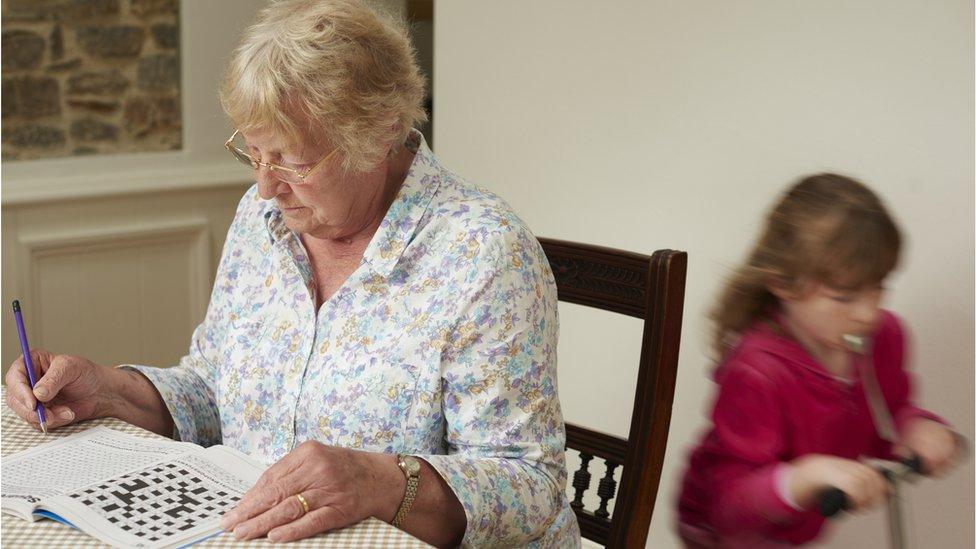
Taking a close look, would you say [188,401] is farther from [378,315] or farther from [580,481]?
[580,481]

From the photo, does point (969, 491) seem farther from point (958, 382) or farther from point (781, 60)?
point (781, 60)

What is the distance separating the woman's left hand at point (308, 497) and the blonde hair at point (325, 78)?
46cm

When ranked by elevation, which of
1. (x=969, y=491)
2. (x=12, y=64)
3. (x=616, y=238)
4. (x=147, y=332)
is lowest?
(x=147, y=332)

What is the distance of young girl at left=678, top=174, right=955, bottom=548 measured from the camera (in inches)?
58.9

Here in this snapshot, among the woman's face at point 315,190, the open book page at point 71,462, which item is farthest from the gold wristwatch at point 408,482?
the woman's face at point 315,190

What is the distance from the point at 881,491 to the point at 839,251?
0.34 m

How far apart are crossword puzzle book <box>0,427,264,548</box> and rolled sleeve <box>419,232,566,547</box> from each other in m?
0.27

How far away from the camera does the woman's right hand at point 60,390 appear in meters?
1.40

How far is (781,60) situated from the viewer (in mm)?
2025

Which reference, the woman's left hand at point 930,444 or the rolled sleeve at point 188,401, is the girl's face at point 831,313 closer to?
the woman's left hand at point 930,444

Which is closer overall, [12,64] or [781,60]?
[781,60]

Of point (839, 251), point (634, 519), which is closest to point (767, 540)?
point (634, 519)

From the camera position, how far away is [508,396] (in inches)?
53.6

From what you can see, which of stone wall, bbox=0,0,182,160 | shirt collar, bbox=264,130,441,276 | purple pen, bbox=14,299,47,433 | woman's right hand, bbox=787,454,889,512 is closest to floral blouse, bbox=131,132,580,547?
shirt collar, bbox=264,130,441,276
